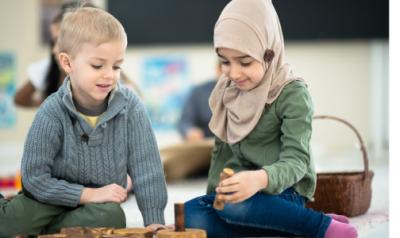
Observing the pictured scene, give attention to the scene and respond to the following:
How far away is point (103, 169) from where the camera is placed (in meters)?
1.88

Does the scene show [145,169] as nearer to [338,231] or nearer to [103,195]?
[103,195]

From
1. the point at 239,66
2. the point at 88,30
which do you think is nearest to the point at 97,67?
the point at 88,30

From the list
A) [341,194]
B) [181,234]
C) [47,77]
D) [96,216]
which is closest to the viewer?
[181,234]

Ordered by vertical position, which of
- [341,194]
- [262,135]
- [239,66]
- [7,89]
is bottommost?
[341,194]

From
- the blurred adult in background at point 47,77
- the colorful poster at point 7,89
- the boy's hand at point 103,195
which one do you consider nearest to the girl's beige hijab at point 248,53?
the boy's hand at point 103,195

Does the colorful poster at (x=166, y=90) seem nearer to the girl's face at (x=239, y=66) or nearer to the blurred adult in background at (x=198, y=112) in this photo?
the blurred adult in background at (x=198, y=112)

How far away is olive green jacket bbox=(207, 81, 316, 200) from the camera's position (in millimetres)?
1673

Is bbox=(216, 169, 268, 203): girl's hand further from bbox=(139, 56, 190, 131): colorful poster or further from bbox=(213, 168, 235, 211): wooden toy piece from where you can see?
bbox=(139, 56, 190, 131): colorful poster

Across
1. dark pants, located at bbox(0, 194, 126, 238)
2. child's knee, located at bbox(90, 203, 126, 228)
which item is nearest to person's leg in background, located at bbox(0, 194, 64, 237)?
dark pants, located at bbox(0, 194, 126, 238)

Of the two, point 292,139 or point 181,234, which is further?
point 292,139

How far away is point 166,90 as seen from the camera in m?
4.97

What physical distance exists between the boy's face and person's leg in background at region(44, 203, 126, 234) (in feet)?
0.83

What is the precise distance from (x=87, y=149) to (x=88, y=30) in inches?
11.0

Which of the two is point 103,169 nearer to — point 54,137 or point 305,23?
point 54,137
